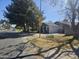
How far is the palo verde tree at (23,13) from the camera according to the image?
48875mm

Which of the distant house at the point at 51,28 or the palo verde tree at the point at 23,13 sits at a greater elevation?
the palo verde tree at the point at 23,13

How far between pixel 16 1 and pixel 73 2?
23.4 metres

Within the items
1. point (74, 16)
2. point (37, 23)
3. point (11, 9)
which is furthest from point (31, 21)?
point (74, 16)

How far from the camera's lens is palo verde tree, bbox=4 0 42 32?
48.9m

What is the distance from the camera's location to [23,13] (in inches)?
1933

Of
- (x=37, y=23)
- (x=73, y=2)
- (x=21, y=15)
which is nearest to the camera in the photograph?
(x=73, y=2)

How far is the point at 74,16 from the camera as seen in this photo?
32.3 m

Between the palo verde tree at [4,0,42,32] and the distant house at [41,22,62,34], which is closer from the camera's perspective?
the palo verde tree at [4,0,42,32]

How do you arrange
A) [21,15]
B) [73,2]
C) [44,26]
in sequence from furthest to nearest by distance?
[44,26] < [21,15] < [73,2]

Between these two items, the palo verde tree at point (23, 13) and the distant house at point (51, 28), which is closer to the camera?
the palo verde tree at point (23, 13)

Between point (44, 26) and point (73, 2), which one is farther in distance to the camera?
point (44, 26)

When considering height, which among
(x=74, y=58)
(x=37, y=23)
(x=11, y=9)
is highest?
(x=11, y=9)

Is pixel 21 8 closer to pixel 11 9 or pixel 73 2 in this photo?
pixel 11 9

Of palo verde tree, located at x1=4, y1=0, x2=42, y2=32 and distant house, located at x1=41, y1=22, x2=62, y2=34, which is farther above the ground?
palo verde tree, located at x1=4, y1=0, x2=42, y2=32
